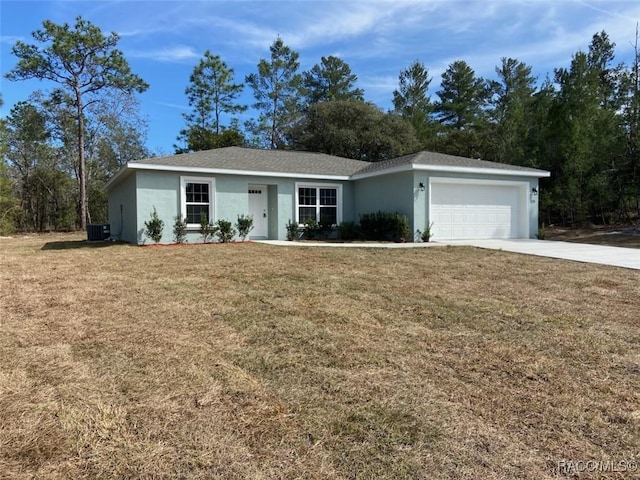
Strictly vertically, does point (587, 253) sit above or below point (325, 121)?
below

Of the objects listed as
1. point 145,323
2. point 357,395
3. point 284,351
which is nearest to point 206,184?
point 145,323

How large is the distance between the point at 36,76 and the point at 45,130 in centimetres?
402

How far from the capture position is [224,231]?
13.8 meters

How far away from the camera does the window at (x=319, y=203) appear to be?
50.7ft

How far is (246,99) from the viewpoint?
110 ft

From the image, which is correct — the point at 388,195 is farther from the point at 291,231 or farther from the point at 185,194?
the point at 185,194

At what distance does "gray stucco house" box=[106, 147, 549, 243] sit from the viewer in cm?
1329

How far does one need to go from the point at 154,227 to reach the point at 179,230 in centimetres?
79

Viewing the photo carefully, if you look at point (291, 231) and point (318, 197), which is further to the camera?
point (318, 197)

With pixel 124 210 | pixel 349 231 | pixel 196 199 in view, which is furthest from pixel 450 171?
pixel 124 210

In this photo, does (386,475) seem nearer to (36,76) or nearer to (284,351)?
(284,351)

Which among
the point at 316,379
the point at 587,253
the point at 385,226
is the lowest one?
the point at 316,379

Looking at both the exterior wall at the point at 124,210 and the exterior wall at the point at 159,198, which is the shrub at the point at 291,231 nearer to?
the exterior wall at the point at 159,198

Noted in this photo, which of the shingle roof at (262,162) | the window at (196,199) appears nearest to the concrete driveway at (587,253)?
the shingle roof at (262,162)
